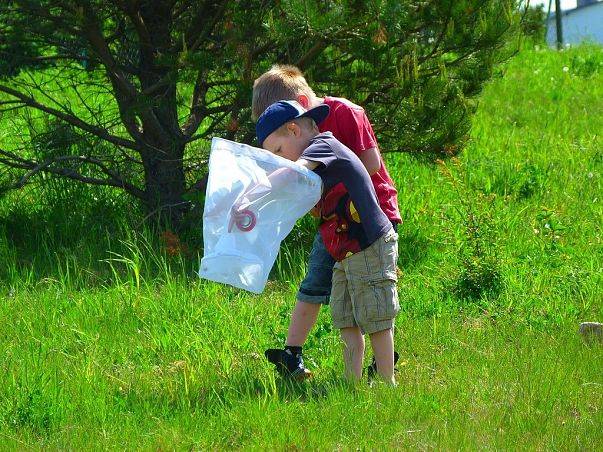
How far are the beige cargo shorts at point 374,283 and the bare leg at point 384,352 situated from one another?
4cm

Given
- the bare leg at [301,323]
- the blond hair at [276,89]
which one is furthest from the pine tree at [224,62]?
the bare leg at [301,323]

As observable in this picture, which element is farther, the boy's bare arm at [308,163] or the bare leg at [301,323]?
the bare leg at [301,323]

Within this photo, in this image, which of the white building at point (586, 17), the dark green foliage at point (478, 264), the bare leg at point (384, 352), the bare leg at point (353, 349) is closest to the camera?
the bare leg at point (384, 352)

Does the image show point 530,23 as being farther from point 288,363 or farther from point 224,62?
point 288,363

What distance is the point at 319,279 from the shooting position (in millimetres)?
4230

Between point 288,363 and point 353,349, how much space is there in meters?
0.26

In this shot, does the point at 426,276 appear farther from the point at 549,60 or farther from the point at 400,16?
the point at 549,60

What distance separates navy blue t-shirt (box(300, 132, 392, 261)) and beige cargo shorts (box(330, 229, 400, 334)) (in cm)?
4

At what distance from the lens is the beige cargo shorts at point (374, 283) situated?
3.94 metres

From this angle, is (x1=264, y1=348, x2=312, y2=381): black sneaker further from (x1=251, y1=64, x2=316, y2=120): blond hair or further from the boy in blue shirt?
(x1=251, y1=64, x2=316, y2=120): blond hair

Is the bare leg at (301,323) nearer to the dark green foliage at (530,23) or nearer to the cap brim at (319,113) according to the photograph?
the cap brim at (319,113)

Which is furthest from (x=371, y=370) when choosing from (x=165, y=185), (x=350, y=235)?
(x=165, y=185)

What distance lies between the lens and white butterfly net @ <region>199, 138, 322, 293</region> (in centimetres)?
348

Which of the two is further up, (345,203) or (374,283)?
(345,203)
